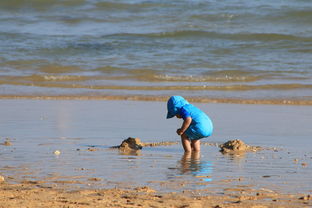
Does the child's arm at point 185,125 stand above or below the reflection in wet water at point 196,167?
above

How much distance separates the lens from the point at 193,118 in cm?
720

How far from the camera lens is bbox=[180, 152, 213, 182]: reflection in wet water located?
548 centimetres

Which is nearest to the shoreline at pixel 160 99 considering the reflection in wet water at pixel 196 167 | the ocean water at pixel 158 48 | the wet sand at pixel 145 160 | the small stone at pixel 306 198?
the ocean water at pixel 158 48

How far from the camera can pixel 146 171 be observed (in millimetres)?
5641

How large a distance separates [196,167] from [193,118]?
53.2 inches

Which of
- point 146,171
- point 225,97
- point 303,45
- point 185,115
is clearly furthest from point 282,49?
point 146,171

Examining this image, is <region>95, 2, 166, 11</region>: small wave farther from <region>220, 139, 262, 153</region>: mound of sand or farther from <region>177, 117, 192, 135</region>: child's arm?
<region>220, 139, 262, 153</region>: mound of sand

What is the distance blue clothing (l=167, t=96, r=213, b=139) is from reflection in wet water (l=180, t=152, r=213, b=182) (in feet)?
1.24

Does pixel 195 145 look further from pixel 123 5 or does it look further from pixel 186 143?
pixel 123 5

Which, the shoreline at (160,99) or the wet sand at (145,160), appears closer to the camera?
the wet sand at (145,160)

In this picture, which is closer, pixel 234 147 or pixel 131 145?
pixel 234 147

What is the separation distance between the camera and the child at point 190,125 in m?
7.05

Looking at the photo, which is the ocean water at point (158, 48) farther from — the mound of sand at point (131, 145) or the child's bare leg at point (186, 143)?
the mound of sand at point (131, 145)

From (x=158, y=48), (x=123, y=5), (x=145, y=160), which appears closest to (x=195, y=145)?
(x=145, y=160)
